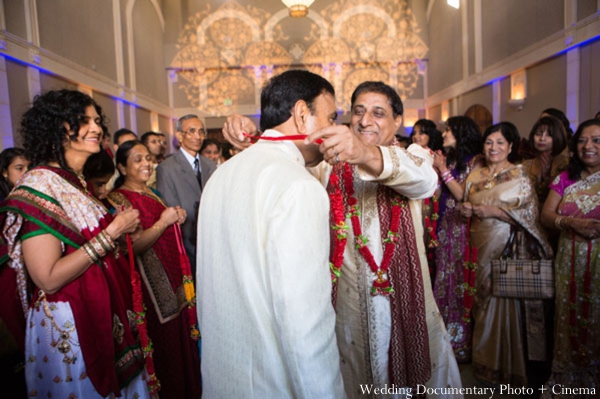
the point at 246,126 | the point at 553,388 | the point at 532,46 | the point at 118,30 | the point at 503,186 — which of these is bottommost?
the point at 553,388

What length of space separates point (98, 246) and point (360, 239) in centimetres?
114

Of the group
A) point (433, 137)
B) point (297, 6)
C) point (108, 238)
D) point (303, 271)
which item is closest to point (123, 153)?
point (108, 238)

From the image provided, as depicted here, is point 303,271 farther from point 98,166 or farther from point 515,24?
point 515,24

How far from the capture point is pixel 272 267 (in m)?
0.97

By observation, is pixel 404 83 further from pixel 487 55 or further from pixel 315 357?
pixel 315 357

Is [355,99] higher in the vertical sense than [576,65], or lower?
lower

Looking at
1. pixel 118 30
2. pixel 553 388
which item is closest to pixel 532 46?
pixel 553 388

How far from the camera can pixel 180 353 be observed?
254 centimetres

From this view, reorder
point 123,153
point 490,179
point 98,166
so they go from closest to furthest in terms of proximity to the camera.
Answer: point 98,166 < point 123,153 < point 490,179

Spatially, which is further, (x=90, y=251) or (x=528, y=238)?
(x=528, y=238)

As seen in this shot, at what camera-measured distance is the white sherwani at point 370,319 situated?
1639 mm

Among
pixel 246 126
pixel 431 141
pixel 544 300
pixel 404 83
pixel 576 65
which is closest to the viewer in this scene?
pixel 246 126

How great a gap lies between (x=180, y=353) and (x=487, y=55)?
381 inches

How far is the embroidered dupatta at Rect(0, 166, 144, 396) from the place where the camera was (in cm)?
158
